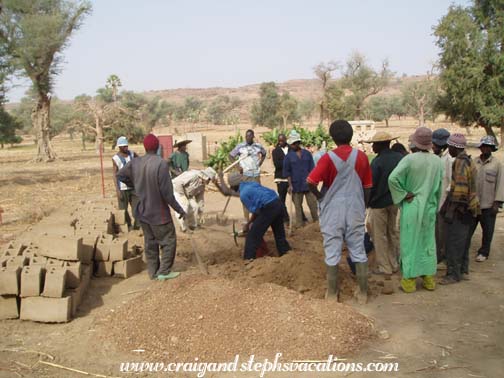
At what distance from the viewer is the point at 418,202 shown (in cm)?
530

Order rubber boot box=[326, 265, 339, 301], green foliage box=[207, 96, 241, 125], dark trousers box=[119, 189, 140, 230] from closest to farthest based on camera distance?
rubber boot box=[326, 265, 339, 301] → dark trousers box=[119, 189, 140, 230] → green foliage box=[207, 96, 241, 125]

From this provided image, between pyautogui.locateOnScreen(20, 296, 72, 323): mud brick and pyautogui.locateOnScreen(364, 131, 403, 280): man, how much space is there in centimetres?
358

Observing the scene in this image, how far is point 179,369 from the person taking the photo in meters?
3.83

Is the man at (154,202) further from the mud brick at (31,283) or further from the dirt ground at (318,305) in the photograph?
the mud brick at (31,283)

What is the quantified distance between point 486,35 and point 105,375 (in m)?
27.8

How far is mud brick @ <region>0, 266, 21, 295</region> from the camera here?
468cm

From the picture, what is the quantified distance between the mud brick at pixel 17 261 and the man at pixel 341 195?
10.0 feet

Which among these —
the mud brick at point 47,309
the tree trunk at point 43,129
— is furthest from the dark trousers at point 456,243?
the tree trunk at point 43,129

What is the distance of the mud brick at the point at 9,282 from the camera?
4684 millimetres

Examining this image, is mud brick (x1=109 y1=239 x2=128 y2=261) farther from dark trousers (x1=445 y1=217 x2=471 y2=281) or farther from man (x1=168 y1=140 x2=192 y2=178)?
dark trousers (x1=445 y1=217 x2=471 y2=281)

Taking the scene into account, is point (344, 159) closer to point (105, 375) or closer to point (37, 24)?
point (105, 375)

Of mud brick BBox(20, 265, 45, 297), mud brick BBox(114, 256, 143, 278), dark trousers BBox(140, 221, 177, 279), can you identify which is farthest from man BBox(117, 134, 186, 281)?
mud brick BBox(20, 265, 45, 297)

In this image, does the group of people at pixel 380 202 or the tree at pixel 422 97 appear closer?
the group of people at pixel 380 202

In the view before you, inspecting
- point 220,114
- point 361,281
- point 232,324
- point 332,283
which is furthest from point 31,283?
point 220,114
